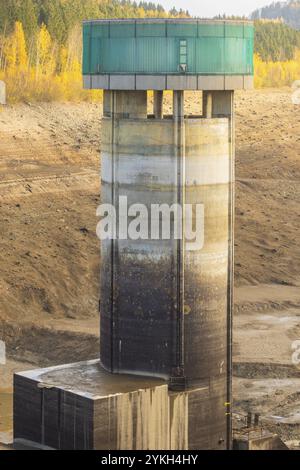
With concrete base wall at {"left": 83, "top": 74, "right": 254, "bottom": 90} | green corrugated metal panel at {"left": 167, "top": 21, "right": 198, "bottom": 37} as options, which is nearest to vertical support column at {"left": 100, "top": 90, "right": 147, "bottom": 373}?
concrete base wall at {"left": 83, "top": 74, "right": 254, "bottom": 90}

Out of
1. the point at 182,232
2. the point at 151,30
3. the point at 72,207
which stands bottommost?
the point at 182,232

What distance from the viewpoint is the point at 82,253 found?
60.2 metres

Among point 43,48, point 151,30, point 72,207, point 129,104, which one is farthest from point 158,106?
point 43,48

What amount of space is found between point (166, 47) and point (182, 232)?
4.14m

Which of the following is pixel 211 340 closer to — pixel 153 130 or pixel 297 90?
pixel 153 130

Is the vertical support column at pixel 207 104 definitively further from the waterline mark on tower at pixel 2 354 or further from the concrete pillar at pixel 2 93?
the concrete pillar at pixel 2 93

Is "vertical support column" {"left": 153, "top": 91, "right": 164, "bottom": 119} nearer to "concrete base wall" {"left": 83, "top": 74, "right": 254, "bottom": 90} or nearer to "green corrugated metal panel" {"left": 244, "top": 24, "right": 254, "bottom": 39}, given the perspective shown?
"concrete base wall" {"left": 83, "top": 74, "right": 254, "bottom": 90}

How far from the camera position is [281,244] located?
67.6 metres

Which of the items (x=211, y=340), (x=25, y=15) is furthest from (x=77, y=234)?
(x=25, y=15)

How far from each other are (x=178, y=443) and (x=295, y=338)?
69.7ft

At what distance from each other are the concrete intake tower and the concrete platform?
55mm

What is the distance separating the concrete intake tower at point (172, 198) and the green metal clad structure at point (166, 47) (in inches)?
0.9

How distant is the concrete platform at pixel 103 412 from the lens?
3194 centimetres

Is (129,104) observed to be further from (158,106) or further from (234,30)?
(234,30)
